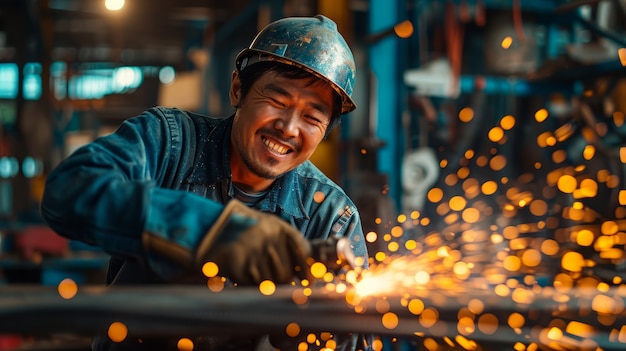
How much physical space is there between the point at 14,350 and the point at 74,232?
11.9 feet

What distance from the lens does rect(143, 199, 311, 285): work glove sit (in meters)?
1.40

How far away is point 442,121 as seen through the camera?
5590 mm

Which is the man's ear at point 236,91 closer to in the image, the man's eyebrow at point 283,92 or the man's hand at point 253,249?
the man's eyebrow at point 283,92

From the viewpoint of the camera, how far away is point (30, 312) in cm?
107

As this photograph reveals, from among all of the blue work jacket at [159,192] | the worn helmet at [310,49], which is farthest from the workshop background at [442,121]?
the worn helmet at [310,49]

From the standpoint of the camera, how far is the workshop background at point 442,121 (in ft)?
12.7

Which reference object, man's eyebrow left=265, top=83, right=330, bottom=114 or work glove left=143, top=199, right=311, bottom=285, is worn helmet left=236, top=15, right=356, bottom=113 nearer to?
man's eyebrow left=265, top=83, right=330, bottom=114

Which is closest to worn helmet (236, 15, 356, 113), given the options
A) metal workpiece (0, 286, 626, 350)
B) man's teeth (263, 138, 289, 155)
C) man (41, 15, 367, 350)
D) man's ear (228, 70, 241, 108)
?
man (41, 15, 367, 350)

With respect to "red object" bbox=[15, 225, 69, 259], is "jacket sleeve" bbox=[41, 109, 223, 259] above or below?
above

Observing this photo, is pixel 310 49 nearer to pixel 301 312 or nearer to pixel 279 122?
pixel 279 122

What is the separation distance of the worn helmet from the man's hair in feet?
0.11

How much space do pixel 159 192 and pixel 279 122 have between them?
0.58 m

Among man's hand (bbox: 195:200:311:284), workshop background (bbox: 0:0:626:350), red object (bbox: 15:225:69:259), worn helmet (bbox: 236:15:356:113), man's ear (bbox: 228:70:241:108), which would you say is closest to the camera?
man's hand (bbox: 195:200:311:284)

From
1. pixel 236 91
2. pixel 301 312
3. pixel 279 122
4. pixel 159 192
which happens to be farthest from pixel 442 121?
pixel 301 312
